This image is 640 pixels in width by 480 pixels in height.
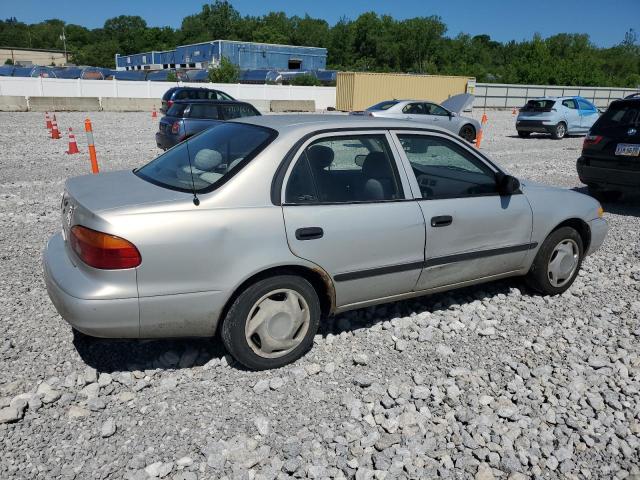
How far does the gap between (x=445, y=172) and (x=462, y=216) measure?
1.75 feet

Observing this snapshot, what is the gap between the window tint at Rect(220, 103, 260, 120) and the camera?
1352 cm

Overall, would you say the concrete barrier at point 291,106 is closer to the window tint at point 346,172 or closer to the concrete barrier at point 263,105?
the concrete barrier at point 263,105

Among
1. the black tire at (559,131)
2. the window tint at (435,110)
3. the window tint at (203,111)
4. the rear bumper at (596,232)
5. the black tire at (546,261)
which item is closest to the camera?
the black tire at (546,261)

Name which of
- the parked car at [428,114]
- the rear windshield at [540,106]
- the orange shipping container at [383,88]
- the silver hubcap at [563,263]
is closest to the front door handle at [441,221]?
the silver hubcap at [563,263]

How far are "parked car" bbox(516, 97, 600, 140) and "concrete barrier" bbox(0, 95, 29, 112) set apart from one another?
23.4 m

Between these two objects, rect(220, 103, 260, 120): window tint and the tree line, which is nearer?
rect(220, 103, 260, 120): window tint

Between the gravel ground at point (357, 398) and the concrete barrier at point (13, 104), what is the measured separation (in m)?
24.9

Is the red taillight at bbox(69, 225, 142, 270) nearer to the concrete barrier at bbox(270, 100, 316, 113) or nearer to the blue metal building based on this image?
the concrete barrier at bbox(270, 100, 316, 113)

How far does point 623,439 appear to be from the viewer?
2900 mm

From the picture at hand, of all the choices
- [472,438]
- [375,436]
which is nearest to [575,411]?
[472,438]

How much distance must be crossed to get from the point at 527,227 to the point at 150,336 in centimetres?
310

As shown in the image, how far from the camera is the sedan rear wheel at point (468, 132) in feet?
55.9

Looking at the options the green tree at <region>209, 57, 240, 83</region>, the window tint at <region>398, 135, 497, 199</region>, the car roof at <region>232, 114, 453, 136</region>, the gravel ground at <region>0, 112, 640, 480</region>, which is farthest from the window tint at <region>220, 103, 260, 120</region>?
the green tree at <region>209, 57, 240, 83</region>

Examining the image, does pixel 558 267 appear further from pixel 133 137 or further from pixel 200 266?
pixel 133 137
